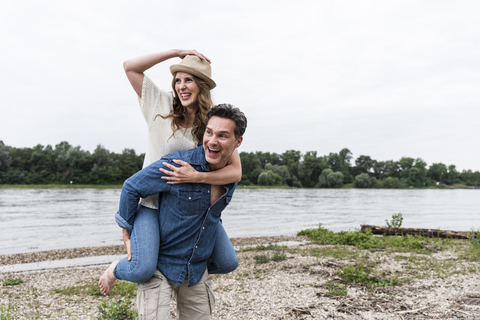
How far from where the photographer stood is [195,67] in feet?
8.86

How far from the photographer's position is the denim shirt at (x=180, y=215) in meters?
2.44

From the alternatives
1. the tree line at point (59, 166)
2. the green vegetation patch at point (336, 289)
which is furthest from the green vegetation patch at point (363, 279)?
the tree line at point (59, 166)

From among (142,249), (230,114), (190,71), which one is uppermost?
(190,71)

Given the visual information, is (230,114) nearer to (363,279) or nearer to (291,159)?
(363,279)

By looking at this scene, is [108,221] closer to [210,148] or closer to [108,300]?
[108,300]

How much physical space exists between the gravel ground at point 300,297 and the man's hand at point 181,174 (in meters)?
3.47

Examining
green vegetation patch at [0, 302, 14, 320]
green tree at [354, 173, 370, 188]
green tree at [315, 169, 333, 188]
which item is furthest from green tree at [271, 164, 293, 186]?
green vegetation patch at [0, 302, 14, 320]

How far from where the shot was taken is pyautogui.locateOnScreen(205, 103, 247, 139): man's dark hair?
250 cm

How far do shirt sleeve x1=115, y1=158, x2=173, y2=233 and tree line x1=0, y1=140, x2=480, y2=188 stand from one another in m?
84.8

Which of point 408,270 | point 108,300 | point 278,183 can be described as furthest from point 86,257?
point 278,183

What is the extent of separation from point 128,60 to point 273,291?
16.3ft

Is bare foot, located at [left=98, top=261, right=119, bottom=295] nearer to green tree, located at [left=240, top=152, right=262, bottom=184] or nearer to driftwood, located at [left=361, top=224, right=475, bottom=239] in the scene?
driftwood, located at [left=361, top=224, right=475, bottom=239]

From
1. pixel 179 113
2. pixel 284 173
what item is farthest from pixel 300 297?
pixel 284 173

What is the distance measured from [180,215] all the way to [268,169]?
356 feet
